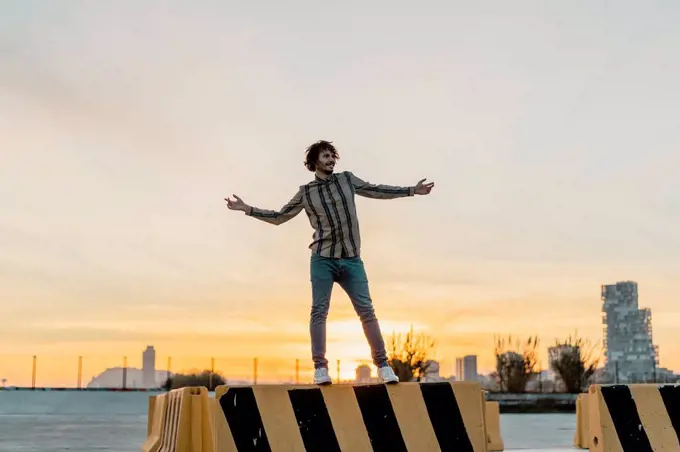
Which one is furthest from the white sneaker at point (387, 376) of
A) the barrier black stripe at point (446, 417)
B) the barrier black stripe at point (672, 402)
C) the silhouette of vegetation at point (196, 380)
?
the silhouette of vegetation at point (196, 380)

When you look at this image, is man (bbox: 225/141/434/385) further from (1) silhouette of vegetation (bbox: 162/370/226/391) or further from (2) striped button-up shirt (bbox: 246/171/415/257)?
(1) silhouette of vegetation (bbox: 162/370/226/391)

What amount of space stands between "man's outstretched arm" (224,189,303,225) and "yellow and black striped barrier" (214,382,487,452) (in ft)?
4.33

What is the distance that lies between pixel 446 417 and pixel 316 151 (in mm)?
1908

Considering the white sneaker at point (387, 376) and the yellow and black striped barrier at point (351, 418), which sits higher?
the white sneaker at point (387, 376)

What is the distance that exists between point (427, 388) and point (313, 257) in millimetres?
1132

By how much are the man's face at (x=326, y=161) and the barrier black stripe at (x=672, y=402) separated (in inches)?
97.2

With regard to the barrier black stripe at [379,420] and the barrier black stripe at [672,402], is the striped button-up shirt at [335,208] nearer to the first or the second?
the barrier black stripe at [379,420]

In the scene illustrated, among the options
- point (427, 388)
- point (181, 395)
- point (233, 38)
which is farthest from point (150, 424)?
point (233, 38)

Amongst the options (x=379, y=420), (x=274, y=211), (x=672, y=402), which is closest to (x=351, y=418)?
(x=379, y=420)

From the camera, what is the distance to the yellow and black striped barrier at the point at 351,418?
4.81 m

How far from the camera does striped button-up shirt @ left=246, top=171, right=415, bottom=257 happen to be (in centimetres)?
555

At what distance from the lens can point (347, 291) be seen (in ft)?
18.6

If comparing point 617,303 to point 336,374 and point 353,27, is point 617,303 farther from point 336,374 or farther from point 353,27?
point 353,27

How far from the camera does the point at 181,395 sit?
5.95 meters
